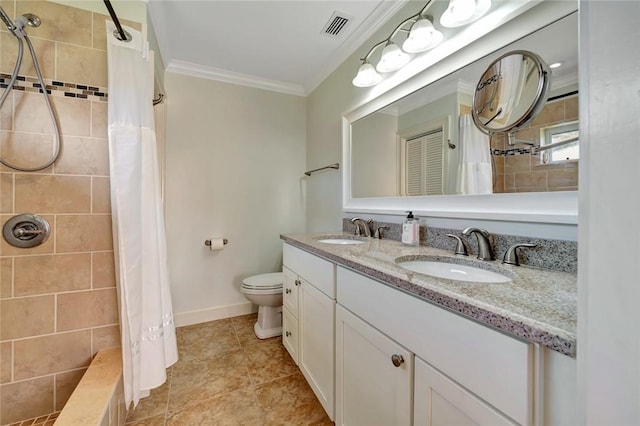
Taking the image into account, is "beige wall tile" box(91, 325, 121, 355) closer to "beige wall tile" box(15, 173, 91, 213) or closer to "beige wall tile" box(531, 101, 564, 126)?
"beige wall tile" box(15, 173, 91, 213)

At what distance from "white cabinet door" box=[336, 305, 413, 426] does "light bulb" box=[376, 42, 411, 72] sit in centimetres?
134

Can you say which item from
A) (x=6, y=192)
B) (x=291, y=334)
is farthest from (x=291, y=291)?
(x=6, y=192)

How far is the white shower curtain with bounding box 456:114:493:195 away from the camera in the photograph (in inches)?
41.8

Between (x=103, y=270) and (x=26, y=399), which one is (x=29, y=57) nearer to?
(x=103, y=270)

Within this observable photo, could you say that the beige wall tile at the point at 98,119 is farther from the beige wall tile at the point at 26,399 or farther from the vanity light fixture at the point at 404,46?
the vanity light fixture at the point at 404,46

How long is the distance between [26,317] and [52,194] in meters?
0.60

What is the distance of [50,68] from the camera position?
1.23m

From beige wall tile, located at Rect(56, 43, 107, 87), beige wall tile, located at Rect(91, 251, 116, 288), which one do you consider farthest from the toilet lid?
beige wall tile, located at Rect(56, 43, 107, 87)

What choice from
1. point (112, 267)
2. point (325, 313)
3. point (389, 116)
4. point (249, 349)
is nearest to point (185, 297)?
point (249, 349)

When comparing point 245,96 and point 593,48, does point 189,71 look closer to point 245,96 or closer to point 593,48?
point 245,96

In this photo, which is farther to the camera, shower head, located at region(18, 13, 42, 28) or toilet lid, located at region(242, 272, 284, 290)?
toilet lid, located at region(242, 272, 284, 290)

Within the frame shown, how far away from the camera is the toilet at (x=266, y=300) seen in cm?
193

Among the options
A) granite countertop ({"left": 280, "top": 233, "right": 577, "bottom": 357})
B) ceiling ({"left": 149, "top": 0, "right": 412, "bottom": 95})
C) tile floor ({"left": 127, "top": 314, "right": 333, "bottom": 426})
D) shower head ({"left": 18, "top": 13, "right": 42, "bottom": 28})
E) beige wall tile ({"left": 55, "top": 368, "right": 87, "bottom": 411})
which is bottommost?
tile floor ({"left": 127, "top": 314, "right": 333, "bottom": 426})

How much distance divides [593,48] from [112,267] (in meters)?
1.87
